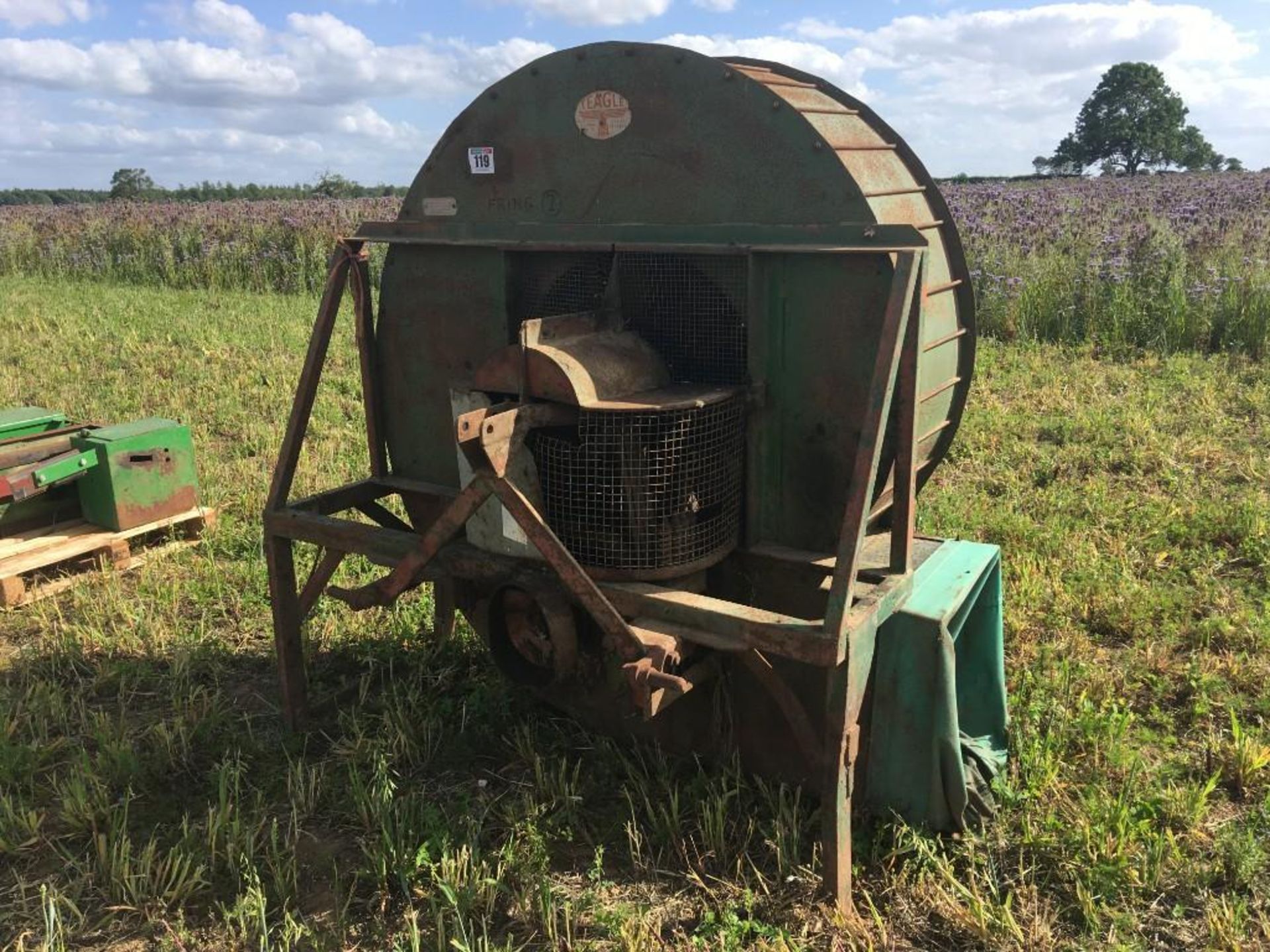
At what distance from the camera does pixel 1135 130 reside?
55.2m

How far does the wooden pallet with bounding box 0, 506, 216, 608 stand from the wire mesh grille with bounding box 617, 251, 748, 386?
3.36m

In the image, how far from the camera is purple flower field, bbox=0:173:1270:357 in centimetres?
872

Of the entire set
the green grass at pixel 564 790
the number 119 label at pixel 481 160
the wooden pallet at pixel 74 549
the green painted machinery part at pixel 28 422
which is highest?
the number 119 label at pixel 481 160

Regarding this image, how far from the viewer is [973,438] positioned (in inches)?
256

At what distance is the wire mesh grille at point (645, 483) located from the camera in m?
2.64

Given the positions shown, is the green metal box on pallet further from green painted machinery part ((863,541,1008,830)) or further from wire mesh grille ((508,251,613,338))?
green painted machinery part ((863,541,1008,830))

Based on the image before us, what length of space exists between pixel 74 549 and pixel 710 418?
3680mm

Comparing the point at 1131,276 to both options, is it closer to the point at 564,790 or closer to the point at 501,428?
the point at 564,790

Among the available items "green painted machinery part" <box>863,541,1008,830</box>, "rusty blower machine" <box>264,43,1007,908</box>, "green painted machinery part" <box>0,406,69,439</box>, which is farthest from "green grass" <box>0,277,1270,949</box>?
"green painted machinery part" <box>0,406,69,439</box>

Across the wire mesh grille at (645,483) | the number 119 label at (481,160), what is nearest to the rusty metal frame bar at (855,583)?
the wire mesh grille at (645,483)

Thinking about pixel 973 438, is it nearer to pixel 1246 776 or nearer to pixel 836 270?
pixel 1246 776

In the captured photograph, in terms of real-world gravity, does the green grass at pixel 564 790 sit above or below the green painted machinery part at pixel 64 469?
below

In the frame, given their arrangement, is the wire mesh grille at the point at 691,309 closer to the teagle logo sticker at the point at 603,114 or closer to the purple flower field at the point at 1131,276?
the teagle logo sticker at the point at 603,114

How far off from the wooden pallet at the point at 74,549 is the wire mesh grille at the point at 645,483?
320 centimetres
